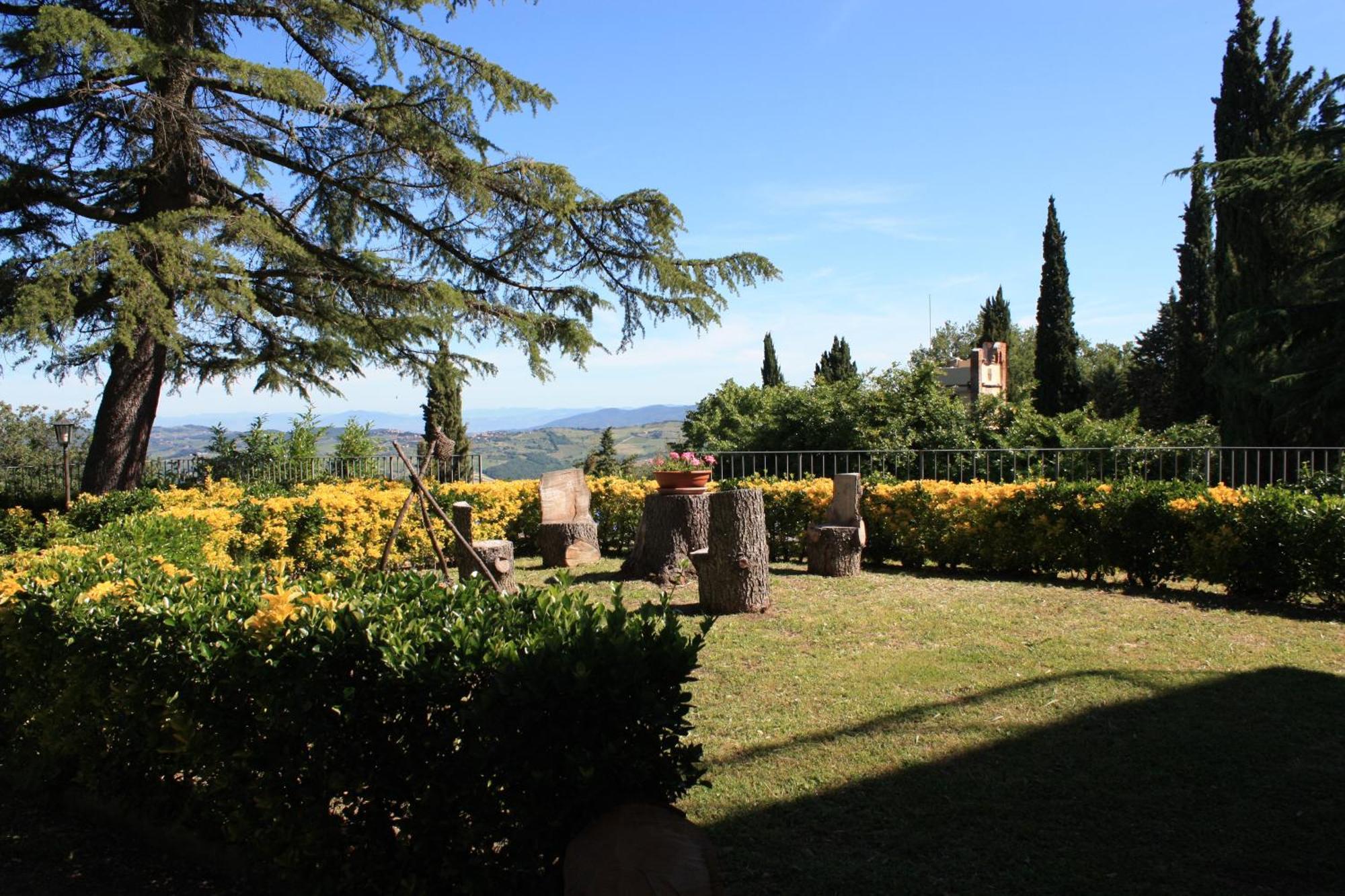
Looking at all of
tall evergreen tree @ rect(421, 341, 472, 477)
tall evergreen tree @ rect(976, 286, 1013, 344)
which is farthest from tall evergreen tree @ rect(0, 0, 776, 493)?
tall evergreen tree @ rect(976, 286, 1013, 344)

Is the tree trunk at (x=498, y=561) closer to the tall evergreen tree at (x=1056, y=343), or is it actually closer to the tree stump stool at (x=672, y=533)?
the tree stump stool at (x=672, y=533)

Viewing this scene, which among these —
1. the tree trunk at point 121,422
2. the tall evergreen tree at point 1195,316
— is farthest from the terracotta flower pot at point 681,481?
the tall evergreen tree at point 1195,316

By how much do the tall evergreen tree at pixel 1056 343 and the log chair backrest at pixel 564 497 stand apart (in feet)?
86.8

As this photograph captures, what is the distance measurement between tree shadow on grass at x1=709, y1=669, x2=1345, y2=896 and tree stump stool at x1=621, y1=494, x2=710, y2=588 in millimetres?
4823

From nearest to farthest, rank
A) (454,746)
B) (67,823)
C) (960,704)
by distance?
(454,746), (67,823), (960,704)

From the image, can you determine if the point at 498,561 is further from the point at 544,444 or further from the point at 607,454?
the point at 544,444

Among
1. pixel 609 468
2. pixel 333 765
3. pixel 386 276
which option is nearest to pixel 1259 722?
pixel 333 765

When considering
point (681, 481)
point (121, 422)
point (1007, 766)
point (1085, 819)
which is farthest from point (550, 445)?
point (1085, 819)

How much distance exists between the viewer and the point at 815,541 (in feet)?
32.3

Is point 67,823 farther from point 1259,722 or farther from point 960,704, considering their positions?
point 1259,722

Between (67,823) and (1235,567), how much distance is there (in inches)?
Answer: 363

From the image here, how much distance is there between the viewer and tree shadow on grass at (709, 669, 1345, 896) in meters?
3.12

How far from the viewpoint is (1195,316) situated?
3061cm

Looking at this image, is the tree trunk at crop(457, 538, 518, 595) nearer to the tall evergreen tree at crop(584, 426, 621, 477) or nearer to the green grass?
the green grass
